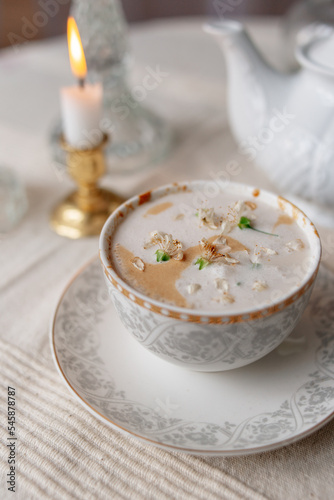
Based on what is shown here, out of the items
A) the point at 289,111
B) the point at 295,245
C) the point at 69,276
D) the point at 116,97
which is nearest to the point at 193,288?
the point at 295,245

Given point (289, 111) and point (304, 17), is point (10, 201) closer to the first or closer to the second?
point (289, 111)

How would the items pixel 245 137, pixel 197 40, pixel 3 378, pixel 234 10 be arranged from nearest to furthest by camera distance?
pixel 3 378 < pixel 245 137 < pixel 197 40 < pixel 234 10

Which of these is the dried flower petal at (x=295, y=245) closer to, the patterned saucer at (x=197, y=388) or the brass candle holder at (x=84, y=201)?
the patterned saucer at (x=197, y=388)

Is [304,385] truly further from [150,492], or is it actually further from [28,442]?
[28,442]

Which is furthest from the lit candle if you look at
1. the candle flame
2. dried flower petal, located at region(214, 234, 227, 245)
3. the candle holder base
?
dried flower petal, located at region(214, 234, 227, 245)

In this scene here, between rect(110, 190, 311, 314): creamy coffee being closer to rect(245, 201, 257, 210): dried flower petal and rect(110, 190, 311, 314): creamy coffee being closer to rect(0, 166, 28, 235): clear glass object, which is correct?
rect(245, 201, 257, 210): dried flower petal

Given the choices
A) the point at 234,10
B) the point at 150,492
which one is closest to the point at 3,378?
the point at 150,492

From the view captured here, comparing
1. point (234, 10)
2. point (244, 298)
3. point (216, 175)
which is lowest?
point (234, 10)
